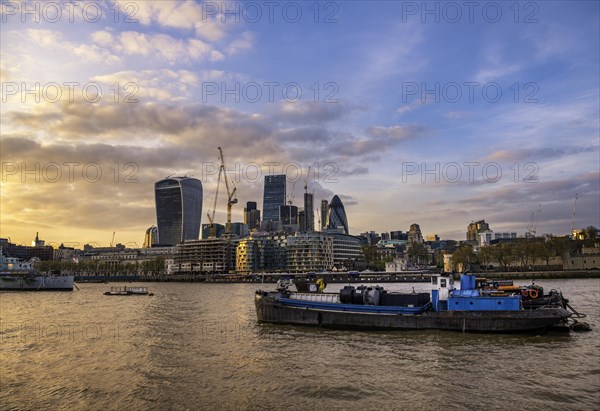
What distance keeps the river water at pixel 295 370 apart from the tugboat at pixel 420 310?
1.57m

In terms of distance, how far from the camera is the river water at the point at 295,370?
25.4 m

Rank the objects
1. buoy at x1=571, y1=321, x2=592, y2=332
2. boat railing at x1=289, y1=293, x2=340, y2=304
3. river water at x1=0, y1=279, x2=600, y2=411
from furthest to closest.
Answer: boat railing at x1=289, y1=293, x2=340, y2=304, buoy at x1=571, y1=321, x2=592, y2=332, river water at x1=0, y1=279, x2=600, y2=411

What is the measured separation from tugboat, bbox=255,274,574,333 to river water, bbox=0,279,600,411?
157 cm

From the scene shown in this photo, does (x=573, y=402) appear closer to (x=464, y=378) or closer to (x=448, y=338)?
(x=464, y=378)

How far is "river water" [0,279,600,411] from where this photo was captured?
25.4 m

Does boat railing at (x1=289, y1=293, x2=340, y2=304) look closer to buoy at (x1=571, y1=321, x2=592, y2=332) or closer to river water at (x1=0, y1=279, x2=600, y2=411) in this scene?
river water at (x1=0, y1=279, x2=600, y2=411)

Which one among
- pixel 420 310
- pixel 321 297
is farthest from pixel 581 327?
pixel 321 297

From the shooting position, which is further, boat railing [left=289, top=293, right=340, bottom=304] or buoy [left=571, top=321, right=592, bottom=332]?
boat railing [left=289, top=293, right=340, bottom=304]

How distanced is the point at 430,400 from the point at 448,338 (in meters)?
20.4

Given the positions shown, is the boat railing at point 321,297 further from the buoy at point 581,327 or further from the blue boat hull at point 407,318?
the buoy at point 581,327

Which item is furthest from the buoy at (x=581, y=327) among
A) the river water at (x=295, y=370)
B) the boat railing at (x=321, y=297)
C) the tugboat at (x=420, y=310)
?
the boat railing at (x=321, y=297)


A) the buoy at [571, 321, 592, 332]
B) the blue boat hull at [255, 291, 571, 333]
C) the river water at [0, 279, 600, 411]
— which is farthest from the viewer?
the buoy at [571, 321, 592, 332]

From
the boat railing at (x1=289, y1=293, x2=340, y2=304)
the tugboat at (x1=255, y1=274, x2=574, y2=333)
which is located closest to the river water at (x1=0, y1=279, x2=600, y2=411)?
the tugboat at (x1=255, y1=274, x2=574, y2=333)

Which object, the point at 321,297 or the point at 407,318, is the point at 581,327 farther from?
the point at 321,297
